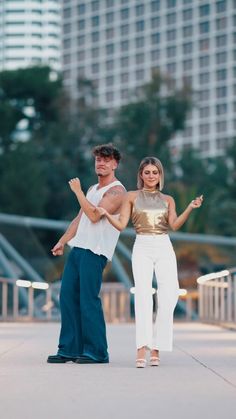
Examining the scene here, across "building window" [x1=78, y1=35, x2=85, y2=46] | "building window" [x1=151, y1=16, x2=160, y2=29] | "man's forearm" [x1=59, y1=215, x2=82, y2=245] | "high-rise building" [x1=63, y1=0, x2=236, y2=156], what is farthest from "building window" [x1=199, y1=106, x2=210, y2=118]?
"man's forearm" [x1=59, y1=215, x2=82, y2=245]

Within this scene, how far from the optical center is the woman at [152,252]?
1066cm

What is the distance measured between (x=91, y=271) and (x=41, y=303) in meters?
26.6

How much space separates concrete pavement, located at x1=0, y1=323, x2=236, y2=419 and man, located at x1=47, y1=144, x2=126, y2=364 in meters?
0.23

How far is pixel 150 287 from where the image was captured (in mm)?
10703

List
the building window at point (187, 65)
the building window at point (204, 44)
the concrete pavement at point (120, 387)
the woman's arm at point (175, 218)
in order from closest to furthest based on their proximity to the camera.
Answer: the concrete pavement at point (120, 387) → the woman's arm at point (175, 218) → the building window at point (204, 44) → the building window at point (187, 65)

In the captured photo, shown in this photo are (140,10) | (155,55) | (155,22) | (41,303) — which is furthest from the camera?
(155,55)

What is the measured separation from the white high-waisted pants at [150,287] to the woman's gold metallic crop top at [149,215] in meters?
0.05

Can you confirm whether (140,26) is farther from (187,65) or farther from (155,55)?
(187,65)

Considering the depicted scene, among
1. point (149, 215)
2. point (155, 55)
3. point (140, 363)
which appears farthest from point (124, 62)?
point (140, 363)

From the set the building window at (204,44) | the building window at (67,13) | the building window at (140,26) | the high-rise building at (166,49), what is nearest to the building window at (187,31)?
the high-rise building at (166,49)

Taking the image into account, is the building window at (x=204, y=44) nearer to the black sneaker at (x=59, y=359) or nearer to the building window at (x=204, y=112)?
the building window at (x=204, y=112)

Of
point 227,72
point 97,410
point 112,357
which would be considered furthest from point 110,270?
point 227,72

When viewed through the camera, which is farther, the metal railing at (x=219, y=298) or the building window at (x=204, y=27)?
the building window at (x=204, y=27)

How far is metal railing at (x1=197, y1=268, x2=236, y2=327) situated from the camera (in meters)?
23.3
